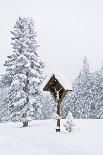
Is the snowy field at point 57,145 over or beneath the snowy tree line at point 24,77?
beneath

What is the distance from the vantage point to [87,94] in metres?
52.2

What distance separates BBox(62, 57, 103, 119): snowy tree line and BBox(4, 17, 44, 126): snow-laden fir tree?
887 inches

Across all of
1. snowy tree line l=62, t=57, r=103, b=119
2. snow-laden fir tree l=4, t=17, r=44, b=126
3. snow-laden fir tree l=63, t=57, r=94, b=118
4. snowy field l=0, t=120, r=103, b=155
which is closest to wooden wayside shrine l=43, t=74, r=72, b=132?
snowy field l=0, t=120, r=103, b=155

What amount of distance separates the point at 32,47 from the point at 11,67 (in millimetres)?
2927

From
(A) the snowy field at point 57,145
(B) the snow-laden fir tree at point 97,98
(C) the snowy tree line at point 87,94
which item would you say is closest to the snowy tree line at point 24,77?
(A) the snowy field at point 57,145

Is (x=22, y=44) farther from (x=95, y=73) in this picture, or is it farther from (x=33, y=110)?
(x=95, y=73)

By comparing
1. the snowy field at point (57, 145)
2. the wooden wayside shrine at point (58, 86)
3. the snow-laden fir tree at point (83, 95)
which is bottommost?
the snowy field at point (57, 145)

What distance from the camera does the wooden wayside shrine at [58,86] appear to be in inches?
776

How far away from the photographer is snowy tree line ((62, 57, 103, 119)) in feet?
167

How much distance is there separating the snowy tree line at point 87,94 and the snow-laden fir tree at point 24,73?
887 inches

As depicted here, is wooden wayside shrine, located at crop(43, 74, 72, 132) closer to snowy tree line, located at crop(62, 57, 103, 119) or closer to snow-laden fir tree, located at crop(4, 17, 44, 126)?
snow-laden fir tree, located at crop(4, 17, 44, 126)

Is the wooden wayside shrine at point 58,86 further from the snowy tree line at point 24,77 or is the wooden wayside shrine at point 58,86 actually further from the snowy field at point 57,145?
the snowy tree line at point 24,77

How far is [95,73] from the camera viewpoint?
55.7 meters

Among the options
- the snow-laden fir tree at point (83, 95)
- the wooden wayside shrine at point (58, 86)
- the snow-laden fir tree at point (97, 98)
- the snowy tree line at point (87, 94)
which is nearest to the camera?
the wooden wayside shrine at point (58, 86)
